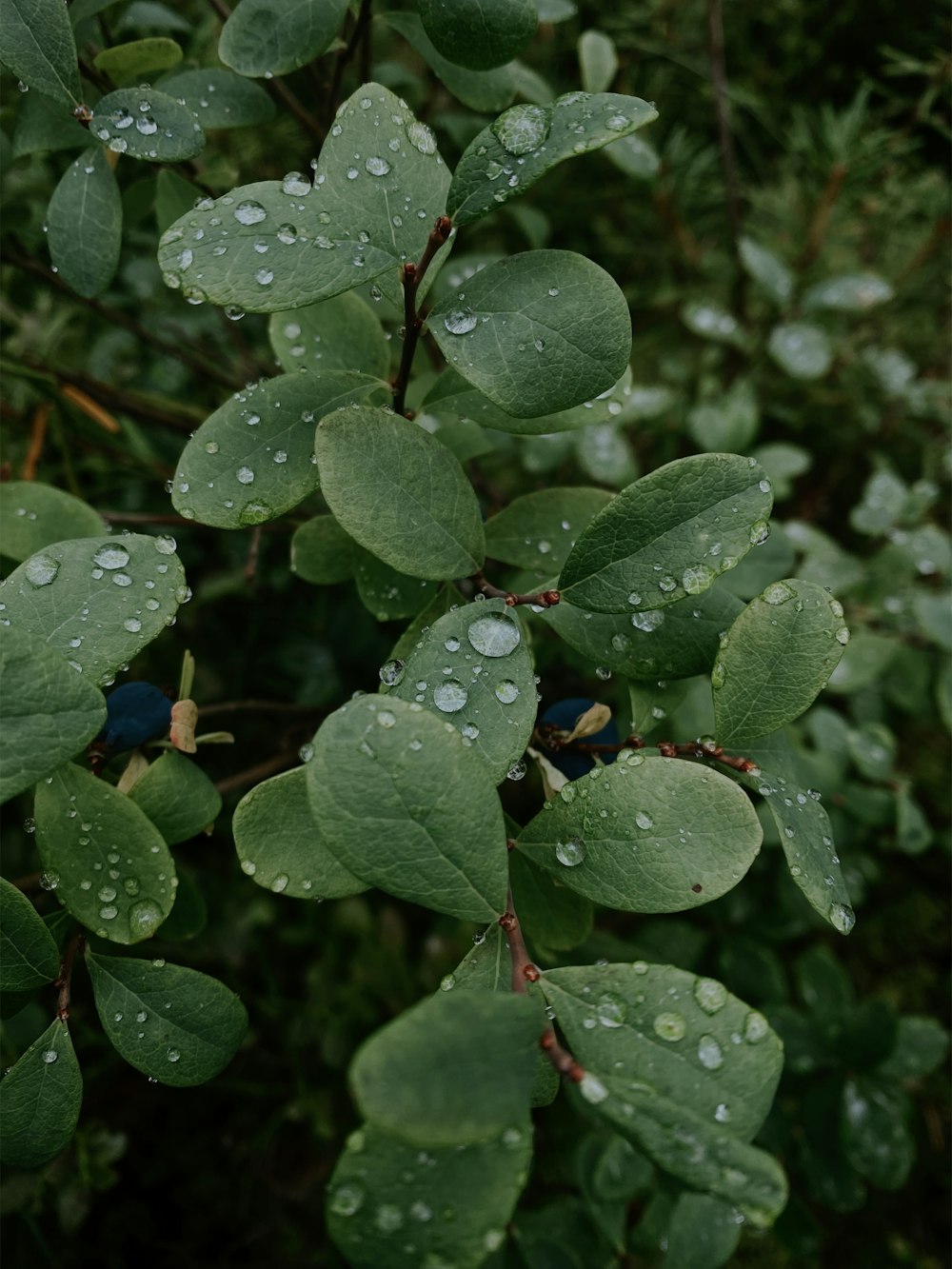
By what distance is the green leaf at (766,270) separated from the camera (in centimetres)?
133

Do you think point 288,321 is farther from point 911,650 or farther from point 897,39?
point 897,39

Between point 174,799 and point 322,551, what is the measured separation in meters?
0.23

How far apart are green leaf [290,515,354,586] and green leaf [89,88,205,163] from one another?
0.93 ft

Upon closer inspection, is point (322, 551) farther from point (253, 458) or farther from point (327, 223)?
point (327, 223)

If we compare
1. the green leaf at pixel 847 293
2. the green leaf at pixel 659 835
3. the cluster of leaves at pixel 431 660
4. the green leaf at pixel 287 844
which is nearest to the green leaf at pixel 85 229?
the cluster of leaves at pixel 431 660

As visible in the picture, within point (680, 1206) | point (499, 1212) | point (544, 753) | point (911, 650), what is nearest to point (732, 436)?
point (911, 650)

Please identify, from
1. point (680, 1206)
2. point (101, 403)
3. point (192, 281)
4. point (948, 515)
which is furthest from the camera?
point (948, 515)

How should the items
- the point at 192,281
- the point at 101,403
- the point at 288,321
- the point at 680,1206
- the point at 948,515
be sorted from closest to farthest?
the point at 192,281 < the point at 288,321 < the point at 680,1206 < the point at 101,403 < the point at 948,515

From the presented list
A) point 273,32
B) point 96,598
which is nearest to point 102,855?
point 96,598

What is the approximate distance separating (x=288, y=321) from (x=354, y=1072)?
556 mm

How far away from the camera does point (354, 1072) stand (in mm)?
370

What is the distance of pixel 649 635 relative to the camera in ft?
2.04

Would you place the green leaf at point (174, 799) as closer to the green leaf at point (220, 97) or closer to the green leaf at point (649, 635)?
the green leaf at point (649, 635)

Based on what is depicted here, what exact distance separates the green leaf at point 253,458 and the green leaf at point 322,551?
0.11 meters
